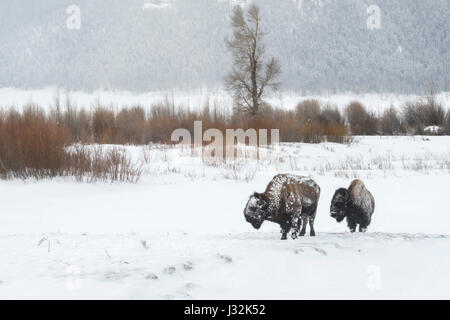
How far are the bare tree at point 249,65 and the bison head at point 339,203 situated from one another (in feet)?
65.5

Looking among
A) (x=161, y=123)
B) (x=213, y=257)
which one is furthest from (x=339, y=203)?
(x=161, y=123)

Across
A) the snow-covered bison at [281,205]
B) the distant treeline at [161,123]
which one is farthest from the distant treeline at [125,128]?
the snow-covered bison at [281,205]

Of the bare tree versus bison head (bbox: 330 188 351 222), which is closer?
bison head (bbox: 330 188 351 222)

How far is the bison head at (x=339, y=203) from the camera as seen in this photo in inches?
163

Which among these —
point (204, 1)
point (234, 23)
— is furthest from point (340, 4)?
point (234, 23)

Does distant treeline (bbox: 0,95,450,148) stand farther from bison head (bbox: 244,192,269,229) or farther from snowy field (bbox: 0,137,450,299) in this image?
bison head (bbox: 244,192,269,229)

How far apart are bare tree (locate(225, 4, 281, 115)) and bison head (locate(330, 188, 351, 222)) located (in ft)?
65.5

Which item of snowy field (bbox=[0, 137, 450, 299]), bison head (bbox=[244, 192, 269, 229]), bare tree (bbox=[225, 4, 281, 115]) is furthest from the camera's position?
bare tree (bbox=[225, 4, 281, 115])

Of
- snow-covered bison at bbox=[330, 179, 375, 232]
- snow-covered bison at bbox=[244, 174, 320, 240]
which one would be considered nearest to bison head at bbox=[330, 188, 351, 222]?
snow-covered bison at bbox=[330, 179, 375, 232]

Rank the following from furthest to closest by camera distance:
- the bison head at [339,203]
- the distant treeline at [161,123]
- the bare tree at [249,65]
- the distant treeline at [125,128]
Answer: the bare tree at [249,65], the distant treeline at [161,123], the distant treeline at [125,128], the bison head at [339,203]

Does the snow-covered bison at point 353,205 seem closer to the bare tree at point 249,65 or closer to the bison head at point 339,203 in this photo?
the bison head at point 339,203

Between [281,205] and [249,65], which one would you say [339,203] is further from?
[249,65]

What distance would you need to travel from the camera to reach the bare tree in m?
24.1

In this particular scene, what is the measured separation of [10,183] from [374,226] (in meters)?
7.06
